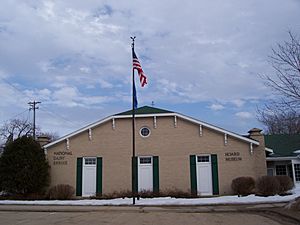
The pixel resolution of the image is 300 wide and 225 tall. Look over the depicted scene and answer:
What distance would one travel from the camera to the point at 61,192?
2506 centimetres

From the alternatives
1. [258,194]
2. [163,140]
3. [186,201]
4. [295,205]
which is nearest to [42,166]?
[163,140]

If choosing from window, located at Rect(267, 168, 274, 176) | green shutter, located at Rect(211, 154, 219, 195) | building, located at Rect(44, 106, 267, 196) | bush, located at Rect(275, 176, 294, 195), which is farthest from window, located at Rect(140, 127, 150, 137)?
window, located at Rect(267, 168, 274, 176)

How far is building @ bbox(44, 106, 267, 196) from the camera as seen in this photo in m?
25.6

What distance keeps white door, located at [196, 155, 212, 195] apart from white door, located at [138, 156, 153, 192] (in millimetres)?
3098

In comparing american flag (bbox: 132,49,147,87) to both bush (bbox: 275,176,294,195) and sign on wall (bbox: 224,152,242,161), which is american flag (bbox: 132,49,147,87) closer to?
sign on wall (bbox: 224,152,242,161)

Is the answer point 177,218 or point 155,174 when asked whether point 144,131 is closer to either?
point 155,174

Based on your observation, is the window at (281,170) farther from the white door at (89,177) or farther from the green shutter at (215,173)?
the white door at (89,177)

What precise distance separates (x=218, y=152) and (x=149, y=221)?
12930 mm

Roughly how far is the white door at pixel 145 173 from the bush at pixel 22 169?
619 centimetres

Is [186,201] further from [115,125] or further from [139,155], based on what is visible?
[115,125]

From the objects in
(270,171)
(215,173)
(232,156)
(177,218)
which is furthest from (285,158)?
(177,218)

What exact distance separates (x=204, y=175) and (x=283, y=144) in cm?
766

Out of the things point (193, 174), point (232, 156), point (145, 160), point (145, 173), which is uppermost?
point (232, 156)

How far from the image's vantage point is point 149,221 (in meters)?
13.8
